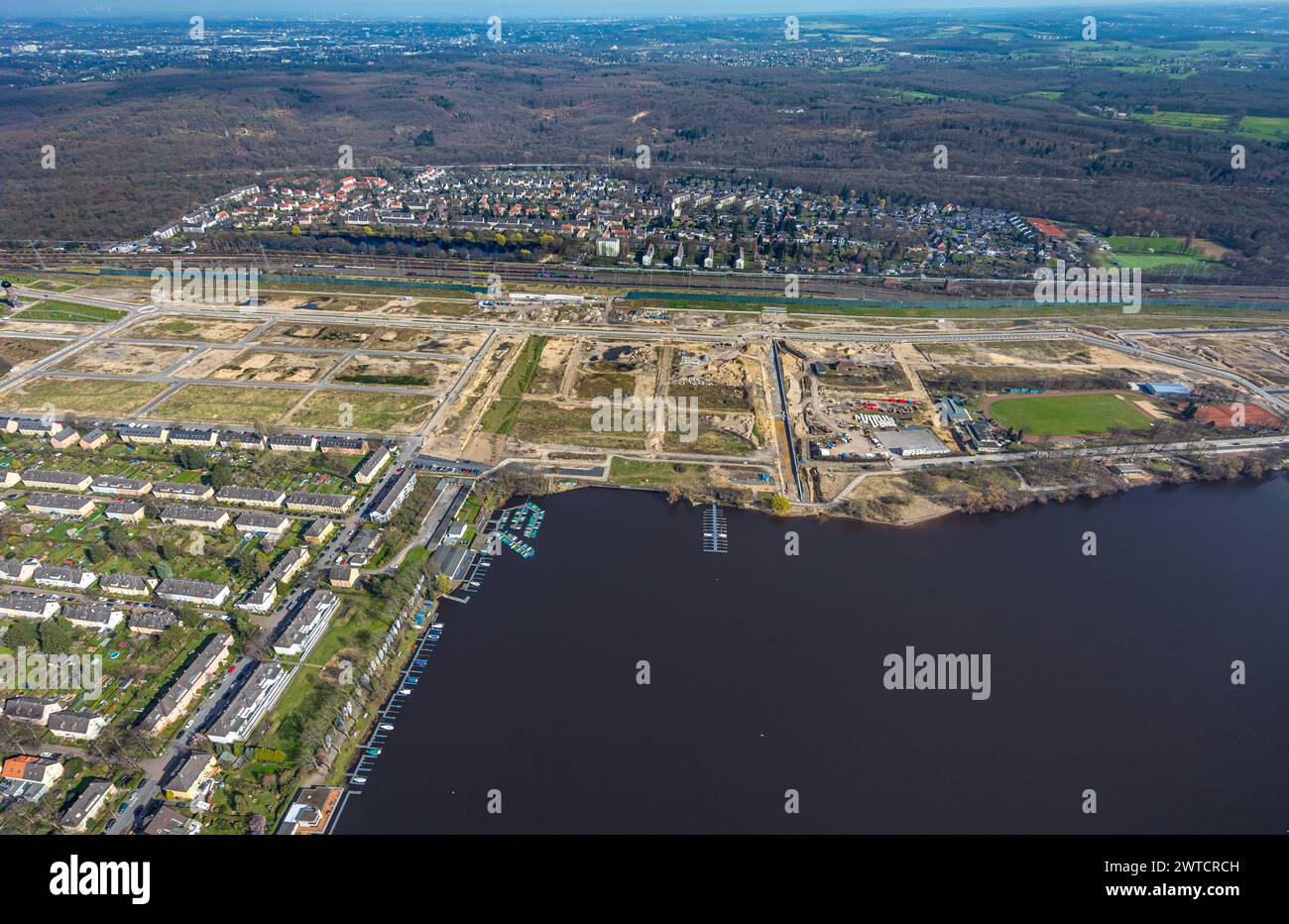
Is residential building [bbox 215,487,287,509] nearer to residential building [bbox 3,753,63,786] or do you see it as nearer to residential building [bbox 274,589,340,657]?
residential building [bbox 274,589,340,657]

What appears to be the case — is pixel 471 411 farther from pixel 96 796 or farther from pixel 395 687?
pixel 96 796

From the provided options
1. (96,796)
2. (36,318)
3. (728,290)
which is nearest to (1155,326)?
(728,290)

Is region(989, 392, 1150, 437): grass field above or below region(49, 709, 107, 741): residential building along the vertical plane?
above

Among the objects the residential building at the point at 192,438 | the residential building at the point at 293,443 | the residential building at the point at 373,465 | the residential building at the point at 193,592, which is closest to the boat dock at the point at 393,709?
the residential building at the point at 193,592
